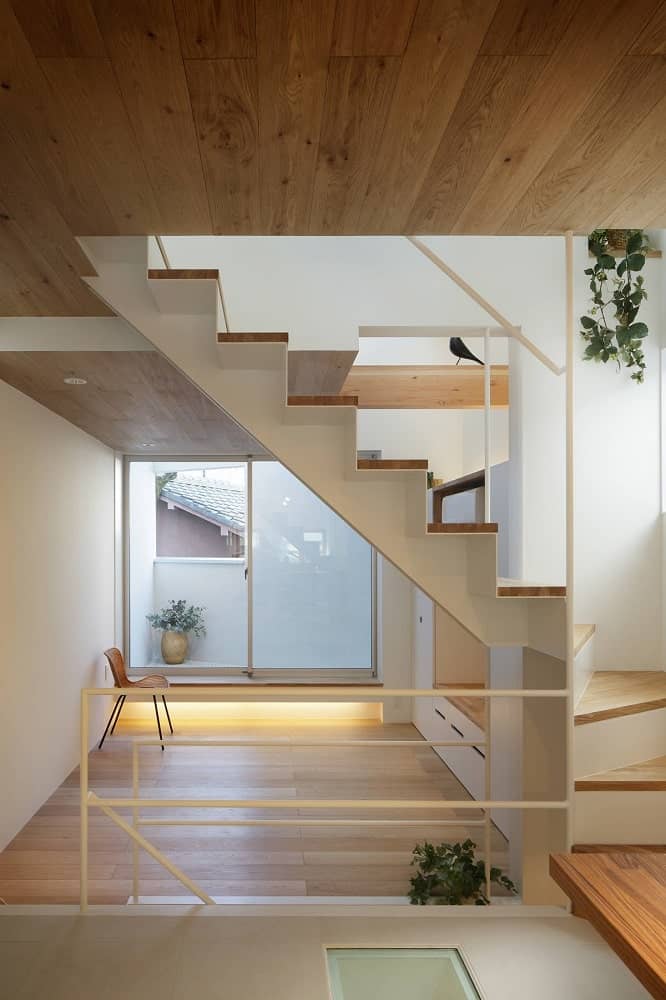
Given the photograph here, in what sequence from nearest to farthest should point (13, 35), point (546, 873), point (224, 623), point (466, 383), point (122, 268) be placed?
point (13, 35) < point (122, 268) < point (546, 873) < point (466, 383) < point (224, 623)

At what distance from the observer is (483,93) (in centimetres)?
164

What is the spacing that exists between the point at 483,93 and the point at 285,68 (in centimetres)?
44

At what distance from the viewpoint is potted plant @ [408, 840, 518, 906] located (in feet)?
10.3

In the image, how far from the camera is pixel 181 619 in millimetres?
6957

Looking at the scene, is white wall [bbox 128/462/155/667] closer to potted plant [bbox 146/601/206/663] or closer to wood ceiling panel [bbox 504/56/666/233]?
potted plant [bbox 146/601/206/663]

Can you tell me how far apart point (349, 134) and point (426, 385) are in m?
2.71

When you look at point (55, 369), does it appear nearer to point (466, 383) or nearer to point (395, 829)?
point (466, 383)

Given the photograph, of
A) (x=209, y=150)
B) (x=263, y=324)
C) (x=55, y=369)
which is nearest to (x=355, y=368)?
(x=263, y=324)

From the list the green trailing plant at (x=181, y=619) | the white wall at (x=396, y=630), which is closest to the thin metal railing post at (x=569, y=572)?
the white wall at (x=396, y=630)

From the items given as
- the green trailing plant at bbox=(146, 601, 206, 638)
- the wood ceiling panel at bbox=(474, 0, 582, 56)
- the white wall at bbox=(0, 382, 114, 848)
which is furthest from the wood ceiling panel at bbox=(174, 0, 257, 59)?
the green trailing plant at bbox=(146, 601, 206, 638)

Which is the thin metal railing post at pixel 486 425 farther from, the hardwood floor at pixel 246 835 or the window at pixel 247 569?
the window at pixel 247 569

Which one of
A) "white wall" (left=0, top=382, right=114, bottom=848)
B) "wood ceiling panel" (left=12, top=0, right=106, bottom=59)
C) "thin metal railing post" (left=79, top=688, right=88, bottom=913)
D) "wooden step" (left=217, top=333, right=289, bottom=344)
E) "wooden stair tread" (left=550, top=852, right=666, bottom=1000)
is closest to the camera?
"wooden stair tread" (left=550, top=852, right=666, bottom=1000)

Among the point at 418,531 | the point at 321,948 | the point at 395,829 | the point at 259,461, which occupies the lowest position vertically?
the point at 395,829

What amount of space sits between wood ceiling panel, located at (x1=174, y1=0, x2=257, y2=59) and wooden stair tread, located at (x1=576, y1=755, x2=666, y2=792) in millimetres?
2530
